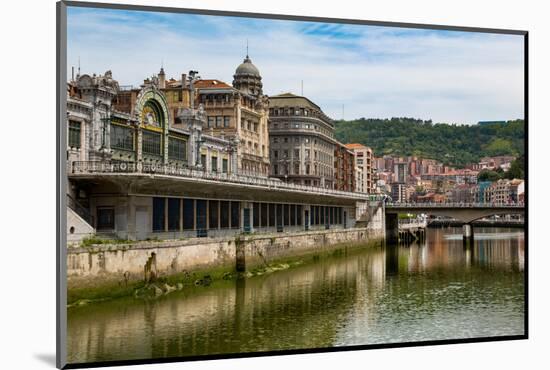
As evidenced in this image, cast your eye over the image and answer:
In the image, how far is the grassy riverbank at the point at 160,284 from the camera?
2212 centimetres

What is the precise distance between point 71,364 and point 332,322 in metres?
9.34

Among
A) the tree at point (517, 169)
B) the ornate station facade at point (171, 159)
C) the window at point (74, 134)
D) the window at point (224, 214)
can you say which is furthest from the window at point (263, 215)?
the tree at point (517, 169)

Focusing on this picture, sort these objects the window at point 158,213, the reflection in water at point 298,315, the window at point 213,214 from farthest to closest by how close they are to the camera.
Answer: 1. the window at point 213,214
2. the window at point 158,213
3. the reflection in water at point 298,315

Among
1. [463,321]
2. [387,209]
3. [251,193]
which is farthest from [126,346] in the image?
[387,209]

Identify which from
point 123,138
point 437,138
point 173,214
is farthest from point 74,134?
point 437,138

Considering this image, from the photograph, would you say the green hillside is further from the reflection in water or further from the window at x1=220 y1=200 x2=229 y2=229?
the window at x1=220 y1=200 x2=229 y2=229

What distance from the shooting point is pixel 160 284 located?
A: 85.5 feet

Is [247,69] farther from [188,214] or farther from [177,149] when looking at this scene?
[177,149]

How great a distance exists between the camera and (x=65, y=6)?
16.3m

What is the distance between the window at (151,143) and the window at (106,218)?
5.04 metres

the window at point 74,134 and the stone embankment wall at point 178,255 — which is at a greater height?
the window at point 74,134

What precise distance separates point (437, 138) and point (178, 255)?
10.1 m

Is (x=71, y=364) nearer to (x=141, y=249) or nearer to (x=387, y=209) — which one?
(x=141, y=249)

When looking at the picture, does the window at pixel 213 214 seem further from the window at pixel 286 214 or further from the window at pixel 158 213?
the window at pixel 286 214
